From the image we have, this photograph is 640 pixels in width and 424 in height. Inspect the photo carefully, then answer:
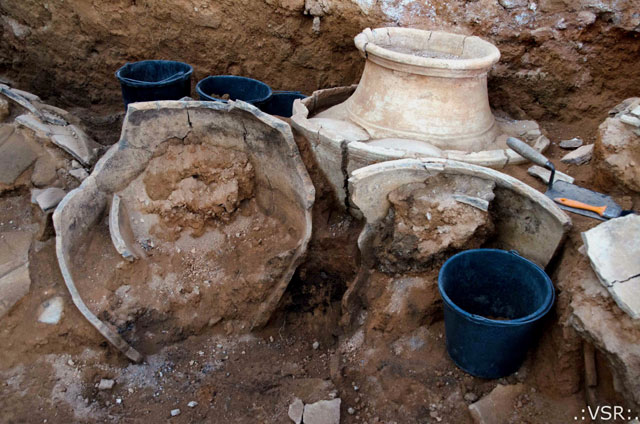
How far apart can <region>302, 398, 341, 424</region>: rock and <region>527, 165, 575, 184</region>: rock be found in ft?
6.28

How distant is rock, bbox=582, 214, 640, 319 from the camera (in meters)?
2.26

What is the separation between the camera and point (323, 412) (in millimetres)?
2838

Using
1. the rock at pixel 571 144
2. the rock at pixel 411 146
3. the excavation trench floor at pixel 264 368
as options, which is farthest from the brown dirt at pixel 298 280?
the rock at pixel 411 146

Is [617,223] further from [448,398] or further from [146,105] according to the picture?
[146,105]

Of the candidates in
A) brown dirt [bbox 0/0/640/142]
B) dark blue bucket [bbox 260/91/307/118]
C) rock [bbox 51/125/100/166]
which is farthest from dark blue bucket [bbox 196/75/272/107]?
rock [bbox 51/125/100/166]

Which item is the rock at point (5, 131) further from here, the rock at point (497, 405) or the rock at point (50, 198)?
the rock at point (497, 405)

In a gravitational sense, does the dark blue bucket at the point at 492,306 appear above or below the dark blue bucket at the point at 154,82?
below

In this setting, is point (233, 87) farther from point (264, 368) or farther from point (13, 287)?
point (264, 368)

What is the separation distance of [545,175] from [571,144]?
0.83 metres

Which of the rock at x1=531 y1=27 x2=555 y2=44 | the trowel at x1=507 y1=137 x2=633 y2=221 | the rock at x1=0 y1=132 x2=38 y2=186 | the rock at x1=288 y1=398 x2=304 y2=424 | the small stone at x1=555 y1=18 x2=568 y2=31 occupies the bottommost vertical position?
the rock at x1=288 y1=398 x2=304 y2=424

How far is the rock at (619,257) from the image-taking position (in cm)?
226

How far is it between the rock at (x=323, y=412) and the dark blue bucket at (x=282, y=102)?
2.93 meters

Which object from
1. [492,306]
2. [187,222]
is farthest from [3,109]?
[492,306]

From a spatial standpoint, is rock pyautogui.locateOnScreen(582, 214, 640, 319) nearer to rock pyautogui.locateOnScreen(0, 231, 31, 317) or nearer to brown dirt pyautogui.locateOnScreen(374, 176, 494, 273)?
brown dirt pyautogui.locateOnScreen(374, 176, 494, 273)
